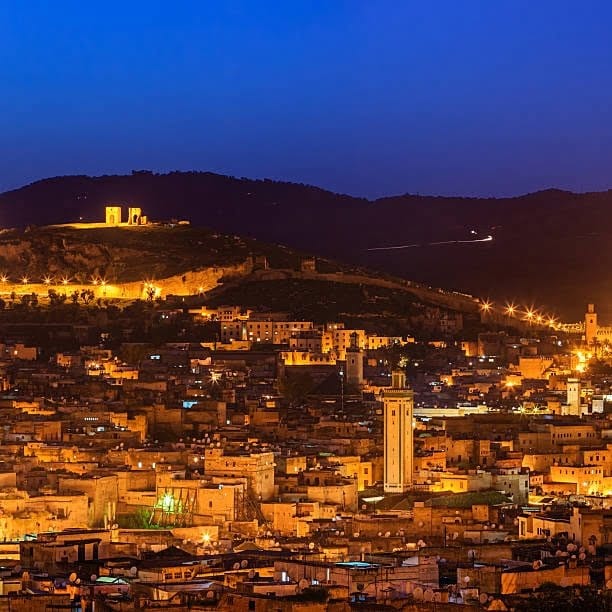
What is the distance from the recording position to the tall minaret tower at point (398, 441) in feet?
159

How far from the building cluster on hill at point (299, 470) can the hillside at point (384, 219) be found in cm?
4240

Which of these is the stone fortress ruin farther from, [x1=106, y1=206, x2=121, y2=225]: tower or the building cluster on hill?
the building cluster on hill

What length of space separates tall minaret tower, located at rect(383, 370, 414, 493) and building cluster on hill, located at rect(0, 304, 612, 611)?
0.04 m

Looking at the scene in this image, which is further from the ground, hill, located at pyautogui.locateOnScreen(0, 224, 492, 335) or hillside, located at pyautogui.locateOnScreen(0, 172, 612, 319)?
hillside, located at pyautogui.locateOnScreen(0, 172, 612, 319)

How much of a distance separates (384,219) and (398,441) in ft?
315

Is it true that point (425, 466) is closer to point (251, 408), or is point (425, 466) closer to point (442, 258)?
point (251, 408)

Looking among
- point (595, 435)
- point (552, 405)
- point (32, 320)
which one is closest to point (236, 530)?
point (595, 435)

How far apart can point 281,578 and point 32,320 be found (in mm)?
51277

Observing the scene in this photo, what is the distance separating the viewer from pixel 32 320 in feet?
274

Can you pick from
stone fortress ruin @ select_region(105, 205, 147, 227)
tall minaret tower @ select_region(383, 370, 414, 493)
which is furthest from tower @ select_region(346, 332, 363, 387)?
stone fortress ruin @ select_region(105, 205, 147, 227)

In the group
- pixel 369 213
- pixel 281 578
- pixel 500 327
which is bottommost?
pixel 281 578

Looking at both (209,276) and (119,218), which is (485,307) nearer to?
(209,276)

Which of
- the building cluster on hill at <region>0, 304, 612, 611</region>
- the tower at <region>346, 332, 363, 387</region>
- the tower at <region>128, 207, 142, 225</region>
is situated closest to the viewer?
the building cluster on hill at <region>0, 304, 612, 611</region>

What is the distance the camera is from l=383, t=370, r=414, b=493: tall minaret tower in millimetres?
48438
